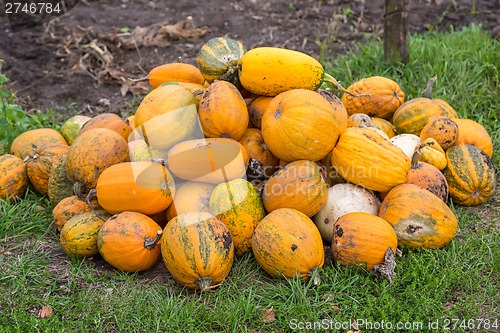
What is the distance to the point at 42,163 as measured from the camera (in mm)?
4156

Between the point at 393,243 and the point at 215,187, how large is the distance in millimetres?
1178

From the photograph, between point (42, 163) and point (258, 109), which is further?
point (42, 163)

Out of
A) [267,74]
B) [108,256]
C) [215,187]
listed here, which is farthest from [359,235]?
[108,256]

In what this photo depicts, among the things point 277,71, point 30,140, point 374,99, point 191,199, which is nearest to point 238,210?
point 191,199

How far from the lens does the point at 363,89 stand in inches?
174

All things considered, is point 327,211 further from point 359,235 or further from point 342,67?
point 342,67

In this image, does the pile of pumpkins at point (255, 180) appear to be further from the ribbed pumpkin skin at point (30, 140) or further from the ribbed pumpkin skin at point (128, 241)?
the ribbed pumpkin skin at point (30, 140)

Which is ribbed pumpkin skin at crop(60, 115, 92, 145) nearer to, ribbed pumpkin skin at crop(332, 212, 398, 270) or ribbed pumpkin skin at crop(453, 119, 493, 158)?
ribbed pumpkin skin at crop(332, 212, 398, 270)

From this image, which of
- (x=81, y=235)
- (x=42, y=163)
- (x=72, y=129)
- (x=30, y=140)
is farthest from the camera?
(x=72, y=129)

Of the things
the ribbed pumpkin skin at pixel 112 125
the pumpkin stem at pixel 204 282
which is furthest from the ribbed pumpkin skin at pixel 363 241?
the ribbed pumpkin skin at pixel 112 125

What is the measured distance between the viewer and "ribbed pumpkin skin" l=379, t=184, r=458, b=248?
3375 mm

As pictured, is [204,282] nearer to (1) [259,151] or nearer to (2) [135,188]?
(2) [135,188]

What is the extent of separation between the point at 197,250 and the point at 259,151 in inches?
38.9

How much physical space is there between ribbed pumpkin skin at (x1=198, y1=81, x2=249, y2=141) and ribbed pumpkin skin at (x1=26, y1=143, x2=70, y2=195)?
1238 mm
